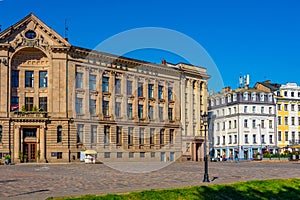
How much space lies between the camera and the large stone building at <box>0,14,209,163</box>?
6191 centimetres

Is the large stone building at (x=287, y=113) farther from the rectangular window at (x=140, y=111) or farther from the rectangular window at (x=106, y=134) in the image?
the rectangular window at (x=106, y=134)

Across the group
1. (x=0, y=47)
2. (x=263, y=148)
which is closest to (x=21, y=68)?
(x=0, y=47)

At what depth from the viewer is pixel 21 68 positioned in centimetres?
6375

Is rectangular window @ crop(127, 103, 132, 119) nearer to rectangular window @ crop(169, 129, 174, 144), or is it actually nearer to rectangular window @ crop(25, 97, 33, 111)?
rectangular window @ crop(169, 129, 174, 144)

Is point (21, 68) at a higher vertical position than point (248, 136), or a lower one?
higher

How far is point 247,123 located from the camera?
322 feet

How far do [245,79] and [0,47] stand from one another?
61.5m

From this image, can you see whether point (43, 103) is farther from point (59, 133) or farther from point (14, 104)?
point (59, 133)

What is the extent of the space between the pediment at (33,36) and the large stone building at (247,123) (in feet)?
157

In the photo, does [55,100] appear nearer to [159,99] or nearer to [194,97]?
[159,99]

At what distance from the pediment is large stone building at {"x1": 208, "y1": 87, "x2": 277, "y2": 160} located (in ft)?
157

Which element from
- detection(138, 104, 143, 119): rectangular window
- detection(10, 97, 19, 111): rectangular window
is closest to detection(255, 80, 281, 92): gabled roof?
detection(138, 104, 143, 119): rectangular window

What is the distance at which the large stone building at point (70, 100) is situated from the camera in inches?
2437

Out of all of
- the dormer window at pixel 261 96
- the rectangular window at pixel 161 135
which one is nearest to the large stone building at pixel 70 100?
the rectangular window at pixel 161 135
